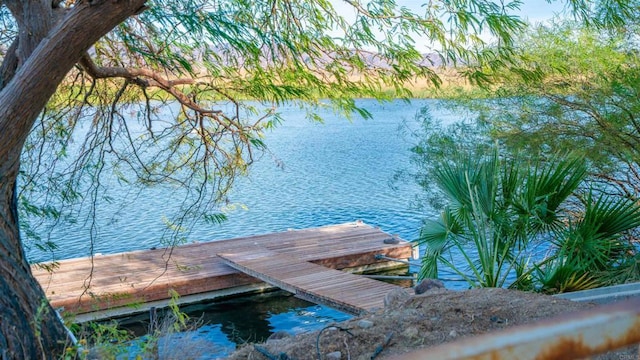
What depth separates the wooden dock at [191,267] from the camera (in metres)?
9.70

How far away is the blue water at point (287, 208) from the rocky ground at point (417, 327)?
1.89 metres

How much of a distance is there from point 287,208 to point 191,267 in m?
6.87

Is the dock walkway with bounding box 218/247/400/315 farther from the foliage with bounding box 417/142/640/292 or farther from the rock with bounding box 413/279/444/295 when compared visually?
the foliage with bounding box 417/142/640/292

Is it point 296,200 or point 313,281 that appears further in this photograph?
point 296,200

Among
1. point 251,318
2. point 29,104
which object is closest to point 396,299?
point 29,104

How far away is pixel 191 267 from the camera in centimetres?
1041

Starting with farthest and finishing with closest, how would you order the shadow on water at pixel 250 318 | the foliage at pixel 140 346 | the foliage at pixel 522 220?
1. the shadow on water at pixel 250 318
2. the foliage at pixel 522 220
3. the foliage at pixel 140 346

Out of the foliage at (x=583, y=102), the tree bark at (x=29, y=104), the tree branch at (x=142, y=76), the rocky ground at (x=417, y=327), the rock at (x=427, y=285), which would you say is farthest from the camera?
the foliage at (x=583, y=102)

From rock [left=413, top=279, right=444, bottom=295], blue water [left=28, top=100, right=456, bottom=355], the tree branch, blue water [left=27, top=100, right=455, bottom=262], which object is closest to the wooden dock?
blue water [left=28, top=100, right=456, bottom=355]

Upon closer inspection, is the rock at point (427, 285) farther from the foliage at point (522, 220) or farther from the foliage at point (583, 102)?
the foliage at point (583, 102)

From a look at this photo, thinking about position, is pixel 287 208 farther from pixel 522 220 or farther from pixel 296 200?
pixel 522 220

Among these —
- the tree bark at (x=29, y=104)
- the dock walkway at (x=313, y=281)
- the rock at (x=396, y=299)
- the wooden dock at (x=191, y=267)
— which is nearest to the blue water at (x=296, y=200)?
the wooden dock at (x=191, y=267)

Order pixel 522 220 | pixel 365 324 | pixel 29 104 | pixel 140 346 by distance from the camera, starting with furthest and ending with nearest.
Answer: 1. pixel 522 220
2. pixel 365 324
3. pixel 140 346
4. pixel 29 104

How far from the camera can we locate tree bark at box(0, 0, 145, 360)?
3.34m
